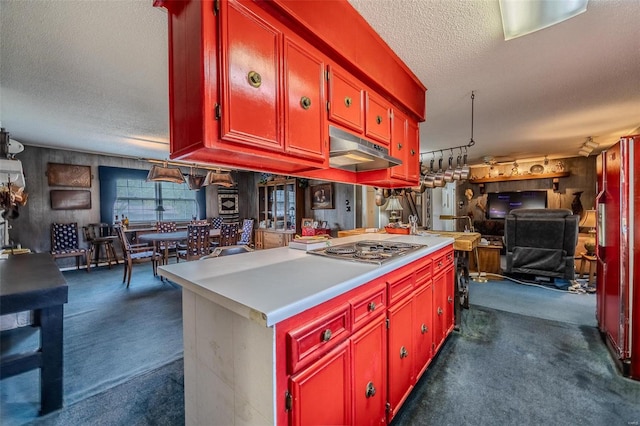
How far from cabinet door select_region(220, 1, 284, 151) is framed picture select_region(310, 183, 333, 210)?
465 centimetres

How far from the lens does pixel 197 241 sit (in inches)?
170

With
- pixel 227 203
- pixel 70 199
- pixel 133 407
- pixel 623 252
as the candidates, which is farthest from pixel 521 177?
pixel 70 199

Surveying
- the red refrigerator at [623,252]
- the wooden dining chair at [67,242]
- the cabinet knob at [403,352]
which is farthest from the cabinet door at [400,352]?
the wooden dining chair at [67,242]

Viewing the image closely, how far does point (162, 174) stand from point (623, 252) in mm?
5303

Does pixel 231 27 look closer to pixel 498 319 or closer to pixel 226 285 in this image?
pixel 226 285

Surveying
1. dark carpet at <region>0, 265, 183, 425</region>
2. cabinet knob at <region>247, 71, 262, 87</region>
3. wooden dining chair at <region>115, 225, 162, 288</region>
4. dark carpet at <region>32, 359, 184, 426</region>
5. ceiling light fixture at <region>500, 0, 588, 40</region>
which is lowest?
dark carpet at <region>32, 359, 184, 426</region>

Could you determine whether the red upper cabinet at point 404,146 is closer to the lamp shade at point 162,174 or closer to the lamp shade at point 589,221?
the lamp shade at point 162,174

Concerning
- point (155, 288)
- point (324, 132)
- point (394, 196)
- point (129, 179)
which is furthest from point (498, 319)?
point (129, 179)

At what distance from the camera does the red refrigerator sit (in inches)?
70.5

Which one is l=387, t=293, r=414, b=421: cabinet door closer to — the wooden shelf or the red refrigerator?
the red refrigerator

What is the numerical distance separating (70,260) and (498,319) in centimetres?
747

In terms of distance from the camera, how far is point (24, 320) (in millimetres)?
2348

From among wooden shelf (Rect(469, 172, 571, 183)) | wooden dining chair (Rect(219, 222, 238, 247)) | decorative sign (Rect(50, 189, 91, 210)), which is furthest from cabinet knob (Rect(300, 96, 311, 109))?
wooden shelf (Rect(469, 172, 571, 183))

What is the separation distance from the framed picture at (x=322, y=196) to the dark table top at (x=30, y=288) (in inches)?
181
